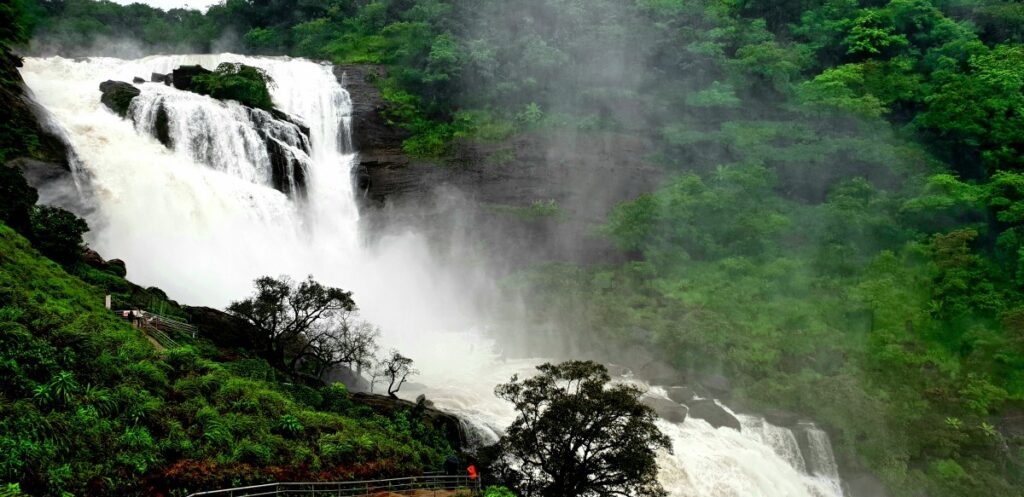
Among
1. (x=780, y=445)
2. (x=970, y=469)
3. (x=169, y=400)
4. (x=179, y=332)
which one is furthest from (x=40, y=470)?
(x=970, y=469)

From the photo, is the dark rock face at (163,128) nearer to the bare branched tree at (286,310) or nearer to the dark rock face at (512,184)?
the dark rock face at (512,184)

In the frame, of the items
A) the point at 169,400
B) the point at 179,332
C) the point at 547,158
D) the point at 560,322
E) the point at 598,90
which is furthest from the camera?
the point at 598,90

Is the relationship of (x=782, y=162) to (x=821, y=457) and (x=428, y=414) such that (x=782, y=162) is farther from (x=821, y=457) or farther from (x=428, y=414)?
(x=428, y=414)

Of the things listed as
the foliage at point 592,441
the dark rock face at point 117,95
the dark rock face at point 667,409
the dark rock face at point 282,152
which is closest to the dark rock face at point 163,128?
the dark rock face at point 117,95

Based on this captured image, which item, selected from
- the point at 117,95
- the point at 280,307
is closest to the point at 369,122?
the point at 117,95

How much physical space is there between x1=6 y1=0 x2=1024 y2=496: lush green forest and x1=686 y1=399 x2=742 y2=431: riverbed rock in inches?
123

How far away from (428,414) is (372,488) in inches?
324

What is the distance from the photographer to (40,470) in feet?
42.6

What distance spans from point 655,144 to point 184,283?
38283 millimetres

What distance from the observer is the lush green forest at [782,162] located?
38.2m

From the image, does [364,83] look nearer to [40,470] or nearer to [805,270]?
[805,270]

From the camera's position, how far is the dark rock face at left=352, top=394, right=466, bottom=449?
1054 inches

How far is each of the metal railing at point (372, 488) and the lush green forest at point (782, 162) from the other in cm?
2144

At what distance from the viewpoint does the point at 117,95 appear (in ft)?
139
